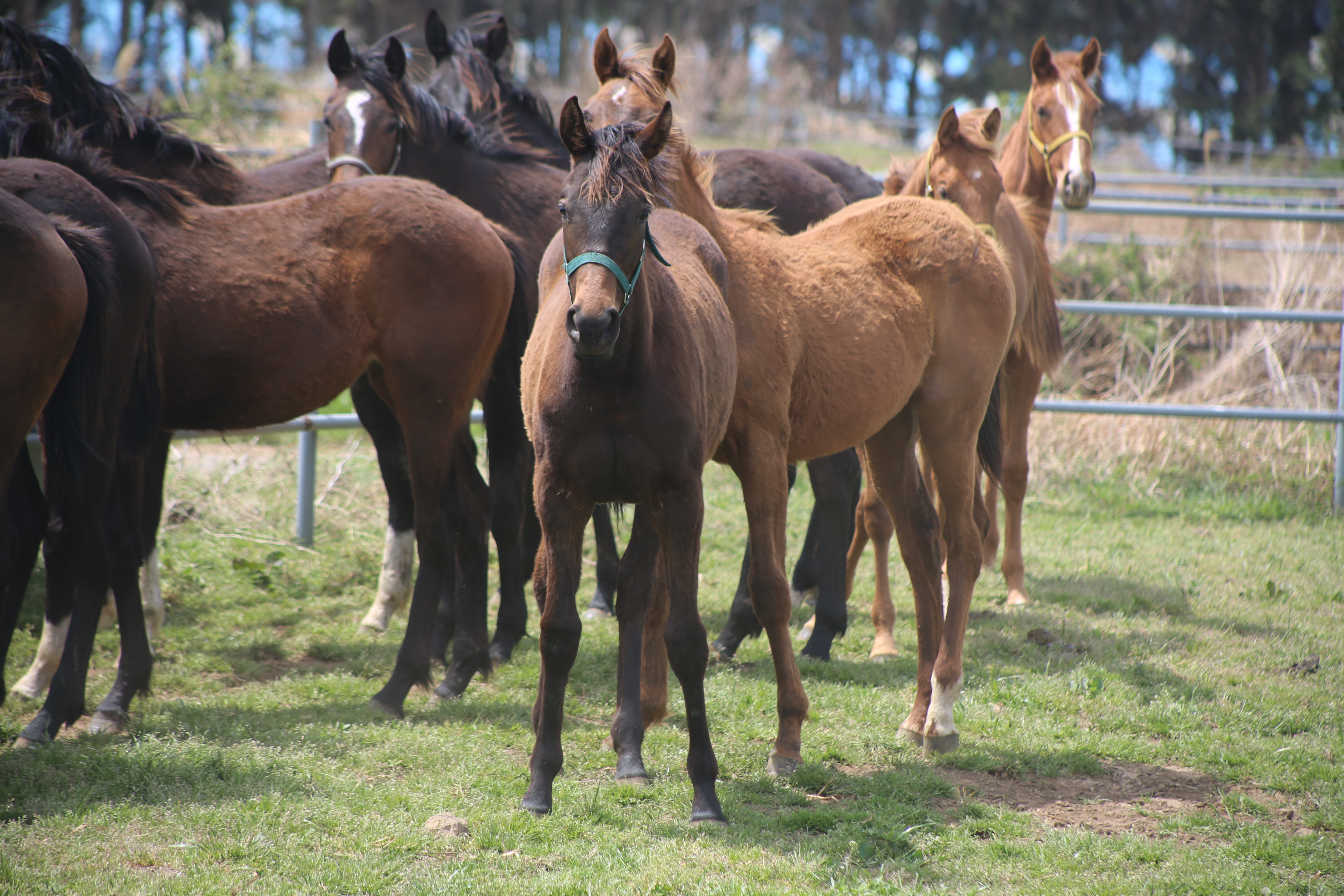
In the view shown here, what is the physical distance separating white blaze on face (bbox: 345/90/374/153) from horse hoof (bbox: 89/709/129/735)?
9.83 feet

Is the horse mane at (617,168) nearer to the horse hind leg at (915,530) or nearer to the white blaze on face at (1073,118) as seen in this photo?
the horse hind leg at (915,530)

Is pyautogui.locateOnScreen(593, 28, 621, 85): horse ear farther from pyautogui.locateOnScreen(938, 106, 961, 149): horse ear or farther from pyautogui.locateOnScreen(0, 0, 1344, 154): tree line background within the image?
pyautogui.locateOnScreen(0, 0, 1344, 154): tree line background

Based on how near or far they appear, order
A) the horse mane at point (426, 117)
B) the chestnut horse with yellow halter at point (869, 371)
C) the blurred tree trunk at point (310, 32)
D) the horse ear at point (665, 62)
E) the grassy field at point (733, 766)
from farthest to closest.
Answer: the blurred tree trunk at point (310, 32), the horse mane at point (426, 117), the horse ear at point (665, 62), the chestnut horse with yellow halter at point (869, 371), the grassy field at point (733, 766)

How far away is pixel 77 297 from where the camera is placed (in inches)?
135

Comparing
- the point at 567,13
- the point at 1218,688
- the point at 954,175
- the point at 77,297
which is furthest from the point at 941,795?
the point at 567,13

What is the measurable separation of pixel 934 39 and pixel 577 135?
118ft

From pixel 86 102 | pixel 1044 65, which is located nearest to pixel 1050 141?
pixel 1044 65

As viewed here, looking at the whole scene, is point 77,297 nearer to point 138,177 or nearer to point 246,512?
point 138,177

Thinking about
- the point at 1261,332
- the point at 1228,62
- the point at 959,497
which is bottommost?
the point at 959,497

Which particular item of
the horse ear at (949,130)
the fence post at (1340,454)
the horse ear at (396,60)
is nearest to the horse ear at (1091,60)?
the horse ear at (949,130)

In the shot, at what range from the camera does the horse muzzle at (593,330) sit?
2662 millimetres

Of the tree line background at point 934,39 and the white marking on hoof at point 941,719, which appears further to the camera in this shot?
the tree line background at point 934,39

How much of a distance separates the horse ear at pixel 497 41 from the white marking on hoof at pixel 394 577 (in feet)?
10.4

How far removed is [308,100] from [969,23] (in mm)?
25881
